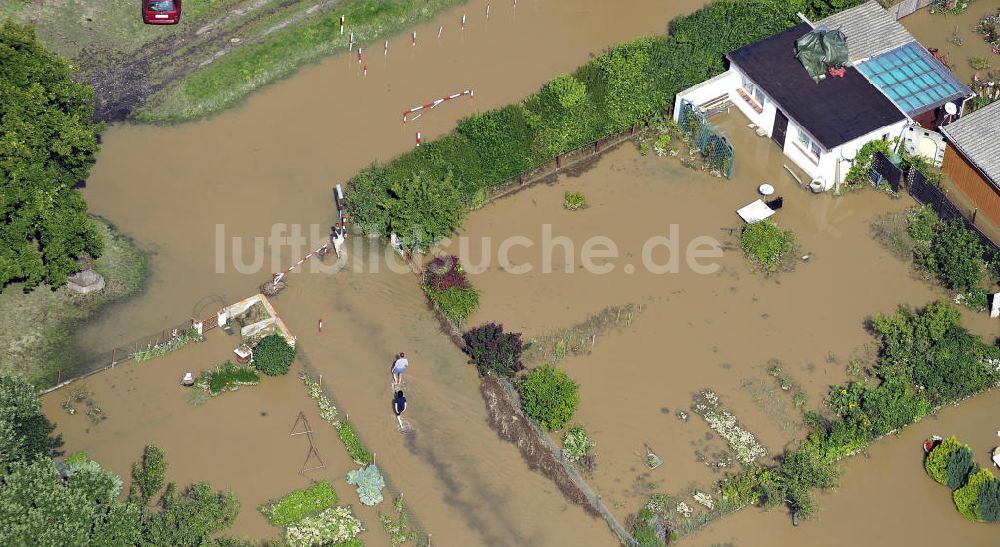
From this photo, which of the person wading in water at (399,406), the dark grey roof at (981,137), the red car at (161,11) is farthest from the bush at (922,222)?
the red car at (161,11)

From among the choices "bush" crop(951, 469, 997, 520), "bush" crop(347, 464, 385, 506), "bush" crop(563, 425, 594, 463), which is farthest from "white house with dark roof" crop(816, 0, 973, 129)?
"bush" crop(347, 464, 385, 506)

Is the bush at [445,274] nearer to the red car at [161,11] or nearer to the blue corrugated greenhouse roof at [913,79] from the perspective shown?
the red car at [161,11]

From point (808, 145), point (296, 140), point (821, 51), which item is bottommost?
point (808, 145)

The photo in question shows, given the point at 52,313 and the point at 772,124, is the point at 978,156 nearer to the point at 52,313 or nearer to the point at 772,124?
the point at 772,124

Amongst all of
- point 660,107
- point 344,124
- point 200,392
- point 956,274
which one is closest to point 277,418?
point 200,392

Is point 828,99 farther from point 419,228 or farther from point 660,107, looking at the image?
point 419,228

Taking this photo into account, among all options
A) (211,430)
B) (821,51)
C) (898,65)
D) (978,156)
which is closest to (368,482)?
(211,430)

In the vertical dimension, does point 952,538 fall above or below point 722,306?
below
